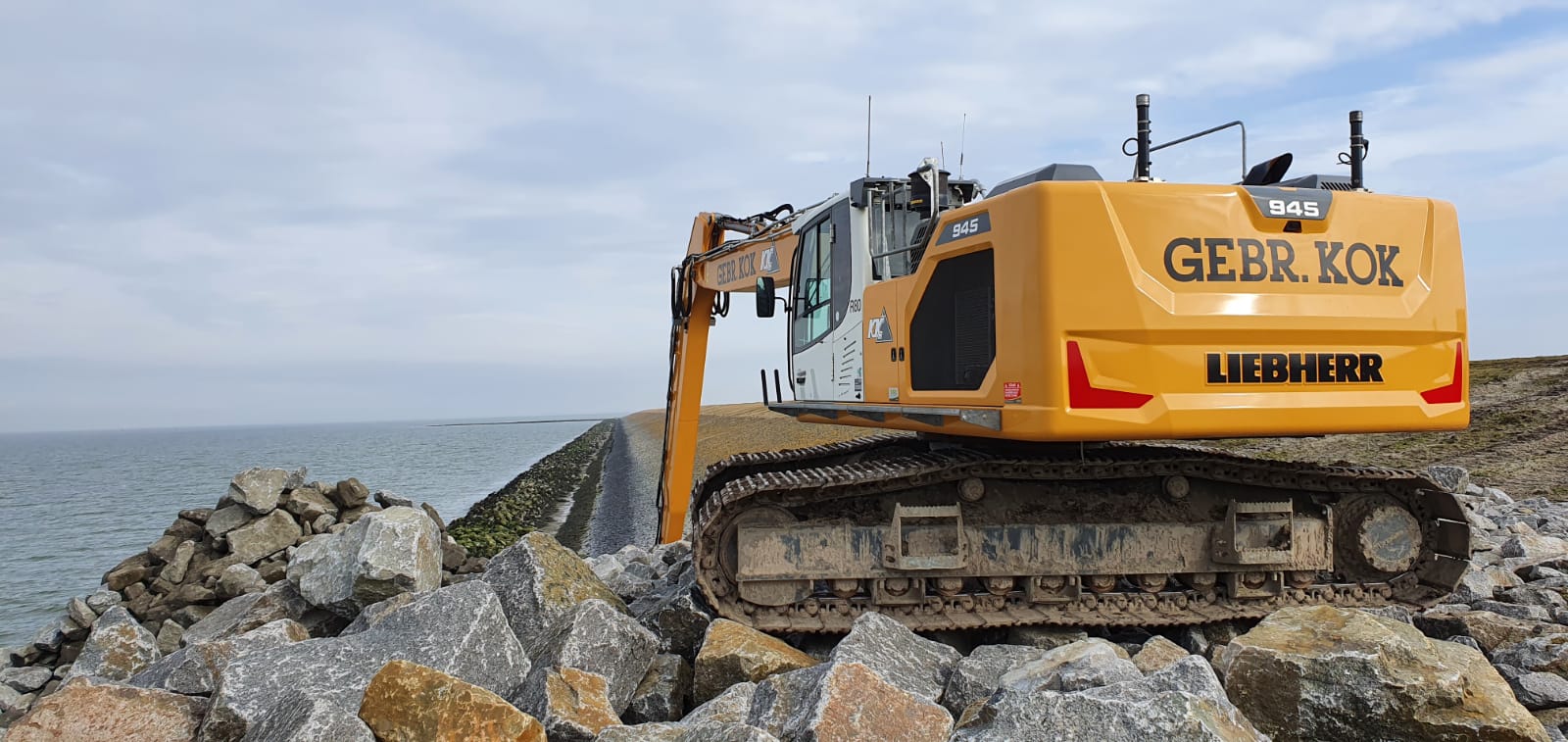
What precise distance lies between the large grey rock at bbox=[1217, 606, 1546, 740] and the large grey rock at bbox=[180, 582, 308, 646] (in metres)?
6.76

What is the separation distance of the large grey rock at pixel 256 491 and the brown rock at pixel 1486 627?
12.1 m

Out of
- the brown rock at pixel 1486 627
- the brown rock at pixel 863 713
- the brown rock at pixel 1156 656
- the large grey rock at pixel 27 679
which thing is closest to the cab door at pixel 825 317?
the brown rock at pixel 1156 656

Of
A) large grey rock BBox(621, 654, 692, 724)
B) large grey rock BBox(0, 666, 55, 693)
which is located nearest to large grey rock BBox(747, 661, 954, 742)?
large grey rock BBox(621, 654, 692, 724)

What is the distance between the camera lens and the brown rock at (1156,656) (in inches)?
184

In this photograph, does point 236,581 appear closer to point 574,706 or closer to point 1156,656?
point 574,706

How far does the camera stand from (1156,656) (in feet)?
15.6

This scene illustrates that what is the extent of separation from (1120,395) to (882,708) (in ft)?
7.53

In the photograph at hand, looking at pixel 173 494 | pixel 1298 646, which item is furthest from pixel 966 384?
pixel 173 494

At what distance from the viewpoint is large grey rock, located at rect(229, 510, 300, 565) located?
37.9 ft

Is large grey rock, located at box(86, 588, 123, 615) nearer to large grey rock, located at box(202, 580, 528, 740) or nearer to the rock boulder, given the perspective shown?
the rock boulder

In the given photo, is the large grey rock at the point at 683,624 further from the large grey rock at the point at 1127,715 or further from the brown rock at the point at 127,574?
the brown rock at the point at 127,574

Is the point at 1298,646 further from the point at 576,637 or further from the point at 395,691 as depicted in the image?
the point at 395,691

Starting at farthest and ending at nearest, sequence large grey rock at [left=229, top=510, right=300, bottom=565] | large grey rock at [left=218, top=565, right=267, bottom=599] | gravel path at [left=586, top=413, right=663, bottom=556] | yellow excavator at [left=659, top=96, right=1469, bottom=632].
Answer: gravel path at [left=586, top=413, right=663, bottom=556] < large grey rock at [left=229, top=510, right=300, bottom=565] < large grey rock at [left=218, top=565, right=267, bottom=599] < yellow excavator at [left=659, top=96, right=1469, bottom=632]

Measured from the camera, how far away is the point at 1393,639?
14.1ft
